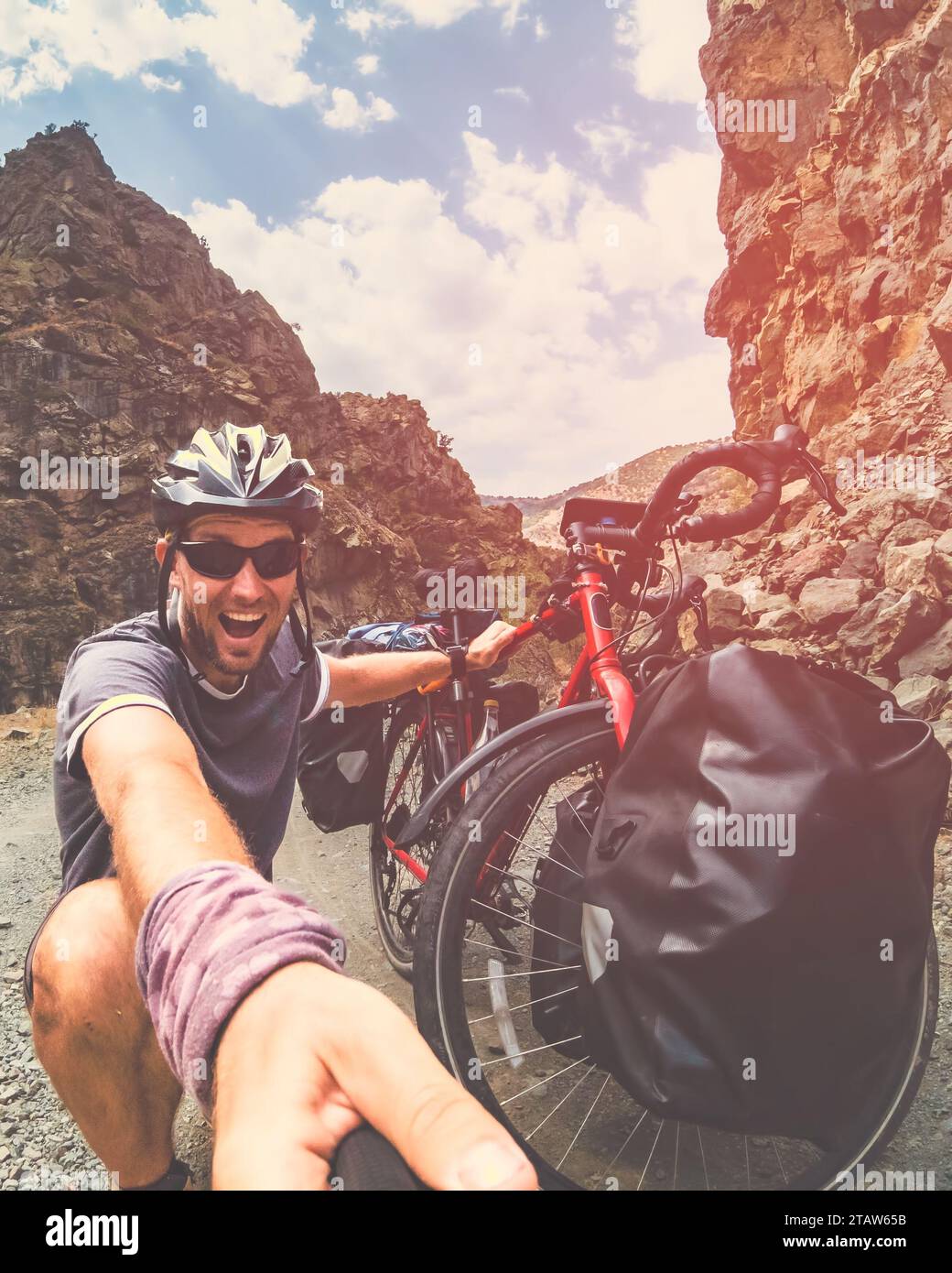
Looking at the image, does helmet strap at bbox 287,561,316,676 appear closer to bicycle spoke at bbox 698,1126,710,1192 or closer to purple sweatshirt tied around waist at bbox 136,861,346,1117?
purple sweatshirt tied around waist at bbox 136,861,346,1117

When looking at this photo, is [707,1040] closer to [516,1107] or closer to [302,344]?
[516,1107]

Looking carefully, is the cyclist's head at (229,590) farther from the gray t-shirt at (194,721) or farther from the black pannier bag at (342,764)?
the black pannier bag at (342,764)

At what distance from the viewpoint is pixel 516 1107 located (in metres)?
2.41

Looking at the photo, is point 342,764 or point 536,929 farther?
point 342,764

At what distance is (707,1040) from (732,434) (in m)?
20.1

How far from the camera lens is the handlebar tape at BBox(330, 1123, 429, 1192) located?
54 cm

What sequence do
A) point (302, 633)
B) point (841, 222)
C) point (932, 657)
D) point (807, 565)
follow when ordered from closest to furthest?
point (302, 633)
point (932, 657)
point (807, 565)
point (841, 222)

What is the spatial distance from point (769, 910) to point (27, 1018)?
3.47m

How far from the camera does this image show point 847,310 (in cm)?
1323

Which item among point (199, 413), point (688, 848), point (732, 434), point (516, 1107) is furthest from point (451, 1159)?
point (199, 413)

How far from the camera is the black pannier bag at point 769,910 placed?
1.41m

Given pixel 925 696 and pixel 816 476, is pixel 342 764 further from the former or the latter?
pixel 925 696

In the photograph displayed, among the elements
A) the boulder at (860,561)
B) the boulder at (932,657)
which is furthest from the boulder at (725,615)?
the boulder at (932,657)

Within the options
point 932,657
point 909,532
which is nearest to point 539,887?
point 932,657
